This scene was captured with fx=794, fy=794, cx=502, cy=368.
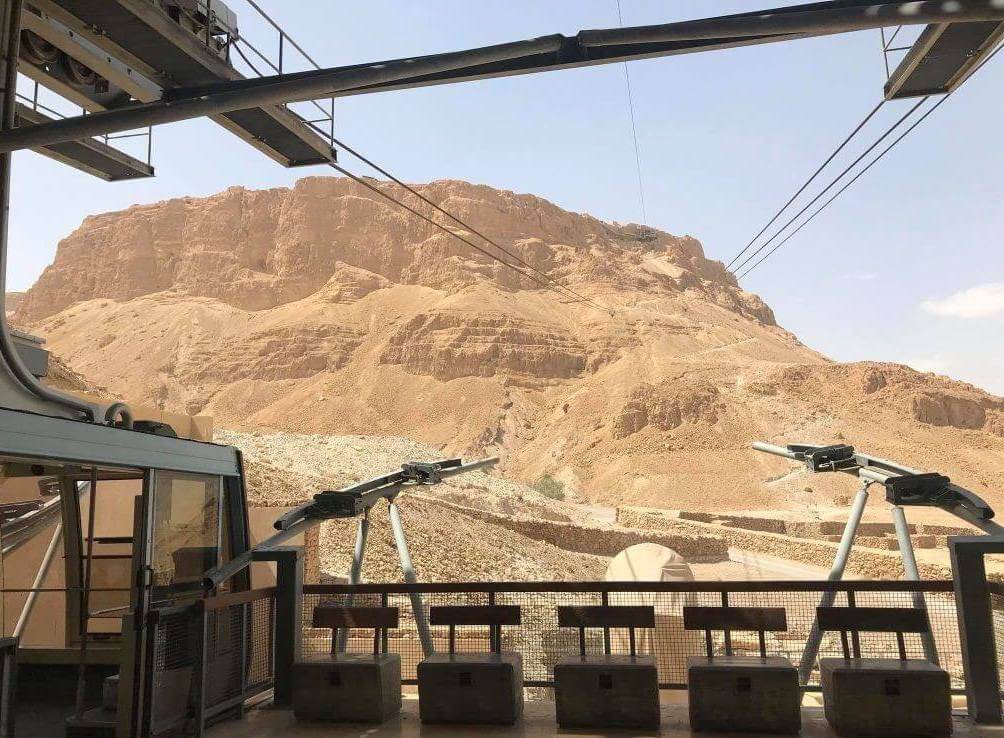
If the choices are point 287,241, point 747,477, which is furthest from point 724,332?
point 287,241

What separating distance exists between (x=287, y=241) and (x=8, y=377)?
9654 cm

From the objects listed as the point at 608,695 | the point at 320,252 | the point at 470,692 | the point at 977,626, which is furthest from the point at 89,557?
the point at 320,252

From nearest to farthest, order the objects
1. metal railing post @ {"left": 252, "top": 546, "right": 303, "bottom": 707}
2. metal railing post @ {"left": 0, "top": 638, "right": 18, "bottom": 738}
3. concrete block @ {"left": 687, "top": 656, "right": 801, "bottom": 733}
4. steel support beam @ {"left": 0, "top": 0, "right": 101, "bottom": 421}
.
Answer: metal railing post @ {"left": 0, "top": 638, "right": 18, "bottom": 738}, concrete block @ {"left": 687, "top": 656, "right": 801, "bottom": 733}, steel support beam @ {"left": 0, "top": 0, "right": 101, "bottom": 421}, metal railing post @ {"left": 252, "top": 546, "right": 303, "bottom": 707}

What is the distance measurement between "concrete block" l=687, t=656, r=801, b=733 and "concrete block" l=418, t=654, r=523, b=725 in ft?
4.67

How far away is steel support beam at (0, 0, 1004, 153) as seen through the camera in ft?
17.5

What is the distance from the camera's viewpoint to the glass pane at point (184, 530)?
245 inches

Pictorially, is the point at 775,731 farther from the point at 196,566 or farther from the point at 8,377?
the point at 8,377

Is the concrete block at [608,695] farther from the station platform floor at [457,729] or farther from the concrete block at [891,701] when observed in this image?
the concrete block at [891,701]

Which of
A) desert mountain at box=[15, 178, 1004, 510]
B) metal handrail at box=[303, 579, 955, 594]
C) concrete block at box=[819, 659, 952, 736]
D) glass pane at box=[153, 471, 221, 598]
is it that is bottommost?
concrete block at box=[819, 659, 952, 736]

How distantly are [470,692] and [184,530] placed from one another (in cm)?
271

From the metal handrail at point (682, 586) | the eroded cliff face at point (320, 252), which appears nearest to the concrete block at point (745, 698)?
the metal handrail at point (682, 586)

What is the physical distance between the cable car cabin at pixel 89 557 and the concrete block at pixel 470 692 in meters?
1.98

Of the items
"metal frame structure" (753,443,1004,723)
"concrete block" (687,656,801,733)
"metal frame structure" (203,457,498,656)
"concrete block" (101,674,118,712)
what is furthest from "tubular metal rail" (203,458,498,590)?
"metal frame structure" (753,443,1004,723)

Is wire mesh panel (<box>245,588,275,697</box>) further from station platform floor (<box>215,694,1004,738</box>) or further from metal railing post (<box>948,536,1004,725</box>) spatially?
metal railing post (<box>948,536,1004,725</box>)
